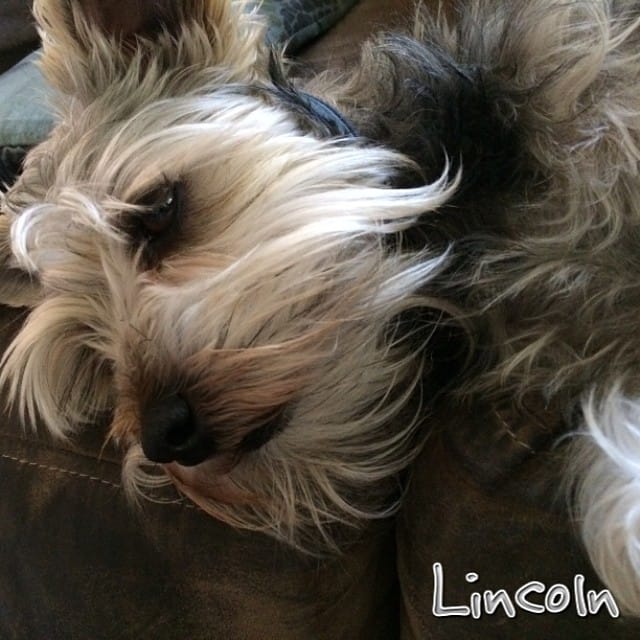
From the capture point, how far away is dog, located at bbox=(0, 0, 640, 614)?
0.92m

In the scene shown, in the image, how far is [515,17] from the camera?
3.43 feet

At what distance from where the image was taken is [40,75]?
1641 millimetres

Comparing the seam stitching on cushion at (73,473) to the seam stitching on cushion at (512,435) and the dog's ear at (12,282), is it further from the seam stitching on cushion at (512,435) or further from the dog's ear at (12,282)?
the seam stitching on cushion at (512,435)

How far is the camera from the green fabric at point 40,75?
1492mm

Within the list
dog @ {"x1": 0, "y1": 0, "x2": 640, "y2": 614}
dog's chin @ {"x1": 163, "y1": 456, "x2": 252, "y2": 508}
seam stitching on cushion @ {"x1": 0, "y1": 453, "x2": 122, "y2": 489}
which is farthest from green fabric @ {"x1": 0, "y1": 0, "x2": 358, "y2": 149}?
dog's chin @ {"x1": 163, "y1": 456, "x2": 252, "y2": 508}

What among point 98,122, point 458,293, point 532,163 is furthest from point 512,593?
point 98,122

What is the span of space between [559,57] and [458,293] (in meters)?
0.32

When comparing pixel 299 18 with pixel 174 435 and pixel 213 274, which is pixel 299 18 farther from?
pixel 174 435

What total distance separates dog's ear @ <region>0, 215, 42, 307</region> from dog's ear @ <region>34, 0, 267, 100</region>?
0.25 meters

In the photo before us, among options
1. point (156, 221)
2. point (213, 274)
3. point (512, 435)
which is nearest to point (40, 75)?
point (156, 221)

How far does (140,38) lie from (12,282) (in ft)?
1.36

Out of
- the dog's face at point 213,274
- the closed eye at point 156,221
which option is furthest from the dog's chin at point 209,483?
the closed eye at point 156,221

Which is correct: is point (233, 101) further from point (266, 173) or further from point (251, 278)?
point (251, 278)

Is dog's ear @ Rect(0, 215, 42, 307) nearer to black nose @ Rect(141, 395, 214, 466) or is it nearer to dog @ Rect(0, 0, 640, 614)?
dog @ Rect(0, 0, 640, 614)
